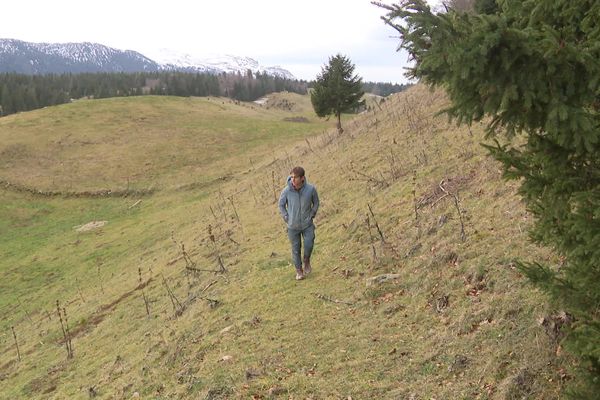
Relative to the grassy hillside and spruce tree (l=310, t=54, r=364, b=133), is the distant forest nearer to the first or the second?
spruce tree (l=310, t=54, r=364, b=133)

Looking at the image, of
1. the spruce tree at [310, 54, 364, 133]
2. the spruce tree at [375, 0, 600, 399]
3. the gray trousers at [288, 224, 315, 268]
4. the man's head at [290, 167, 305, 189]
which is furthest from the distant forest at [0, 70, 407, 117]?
the spruce tree at [375, 0, 600, 399]

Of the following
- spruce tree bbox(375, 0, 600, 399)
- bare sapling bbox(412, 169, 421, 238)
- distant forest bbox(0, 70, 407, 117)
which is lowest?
bare sapling bbox(412, 169, 421, 238)

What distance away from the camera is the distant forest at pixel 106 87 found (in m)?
105

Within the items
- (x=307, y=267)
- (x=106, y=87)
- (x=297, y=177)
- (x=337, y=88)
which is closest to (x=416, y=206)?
(x=307, y=267)

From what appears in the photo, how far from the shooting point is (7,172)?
152 feet

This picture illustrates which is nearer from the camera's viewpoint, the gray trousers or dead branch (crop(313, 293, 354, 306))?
dead branch (crop(313, 293, 354, 306))

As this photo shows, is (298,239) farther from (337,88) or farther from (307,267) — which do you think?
(337,88)

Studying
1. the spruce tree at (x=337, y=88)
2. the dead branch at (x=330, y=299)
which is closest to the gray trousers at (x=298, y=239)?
the dead branch at (x=330, y=299)

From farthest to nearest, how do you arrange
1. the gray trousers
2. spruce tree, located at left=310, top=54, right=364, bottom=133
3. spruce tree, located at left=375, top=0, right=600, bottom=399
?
spruce tree, located at left=310, top=54, right=364, bottom=133, the gray trousers, spruce tree, located at left=375, top=0, right=600, bottom=399

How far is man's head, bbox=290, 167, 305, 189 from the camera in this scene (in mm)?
10461

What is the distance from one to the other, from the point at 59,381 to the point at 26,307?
10.8 meters

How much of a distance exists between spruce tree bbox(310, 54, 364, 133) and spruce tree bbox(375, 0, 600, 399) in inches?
1431

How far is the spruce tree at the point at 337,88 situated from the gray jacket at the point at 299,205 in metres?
29.5

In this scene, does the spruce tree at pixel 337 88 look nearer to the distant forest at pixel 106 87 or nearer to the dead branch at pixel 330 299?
the dead branch at pixel 330 299
